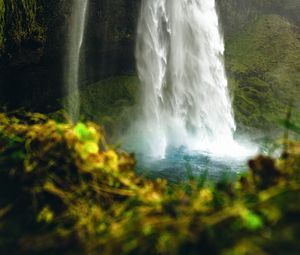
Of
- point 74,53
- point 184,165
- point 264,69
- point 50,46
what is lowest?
point 184,165

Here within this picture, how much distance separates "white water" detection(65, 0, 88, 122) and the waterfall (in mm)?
2121

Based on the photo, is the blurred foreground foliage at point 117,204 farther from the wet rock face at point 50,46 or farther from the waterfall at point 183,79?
the waterfall at point 183,79

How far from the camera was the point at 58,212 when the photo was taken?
3.19 ft

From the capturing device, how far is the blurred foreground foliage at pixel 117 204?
2.37 feet

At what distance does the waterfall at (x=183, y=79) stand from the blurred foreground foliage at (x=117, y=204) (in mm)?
10221

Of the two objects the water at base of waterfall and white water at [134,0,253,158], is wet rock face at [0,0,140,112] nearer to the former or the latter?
white water at [134,0,253,158]

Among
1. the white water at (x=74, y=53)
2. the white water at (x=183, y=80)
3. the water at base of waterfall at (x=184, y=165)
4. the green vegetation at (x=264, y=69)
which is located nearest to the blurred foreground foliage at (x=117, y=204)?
the water at base of waterfall at (x=184, y=165)

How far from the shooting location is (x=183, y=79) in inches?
507

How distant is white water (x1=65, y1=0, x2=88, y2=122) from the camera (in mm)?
9297

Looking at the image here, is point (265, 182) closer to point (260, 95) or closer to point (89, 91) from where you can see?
point (89, 91)

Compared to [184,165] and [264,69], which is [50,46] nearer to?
[184,165]

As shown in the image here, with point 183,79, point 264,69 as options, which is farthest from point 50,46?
point 264,69

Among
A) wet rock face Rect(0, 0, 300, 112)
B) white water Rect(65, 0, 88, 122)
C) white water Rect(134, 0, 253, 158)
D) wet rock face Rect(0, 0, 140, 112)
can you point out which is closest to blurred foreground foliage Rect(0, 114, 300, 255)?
wet rock face Rect(0, 0, 300, 112)

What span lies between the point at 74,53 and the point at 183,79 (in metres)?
4.29
